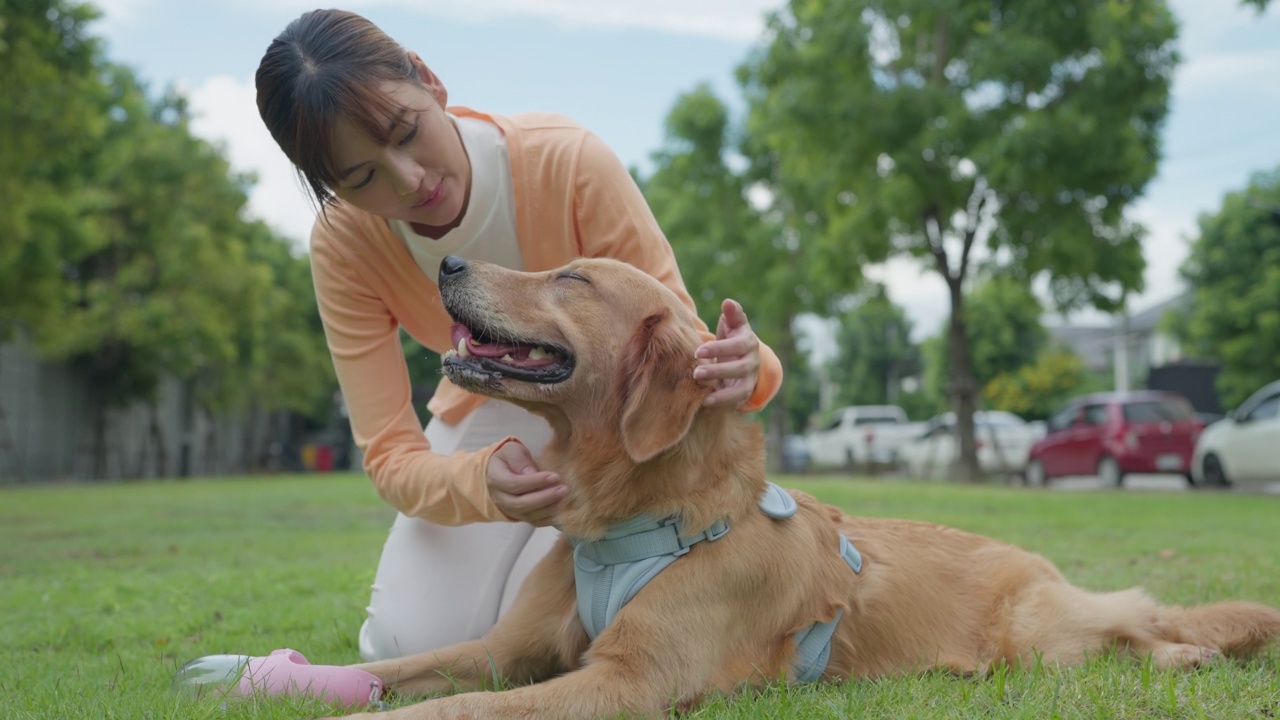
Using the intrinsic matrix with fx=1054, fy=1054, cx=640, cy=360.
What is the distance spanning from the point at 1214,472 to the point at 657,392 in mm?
18275

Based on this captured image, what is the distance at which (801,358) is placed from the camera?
46.5m

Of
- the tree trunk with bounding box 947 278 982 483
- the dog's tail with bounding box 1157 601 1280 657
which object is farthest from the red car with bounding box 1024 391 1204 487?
the dog's tail with bounding box 1157 601 1280 657

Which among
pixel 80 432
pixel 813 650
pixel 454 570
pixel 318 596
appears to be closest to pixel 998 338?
pixel 80 432

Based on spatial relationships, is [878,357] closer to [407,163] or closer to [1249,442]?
[1249,442]

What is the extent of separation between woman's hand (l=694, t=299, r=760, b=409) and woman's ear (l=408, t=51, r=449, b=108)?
1293 mm

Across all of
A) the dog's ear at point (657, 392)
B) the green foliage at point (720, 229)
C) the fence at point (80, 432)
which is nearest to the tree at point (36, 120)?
the fence at point (80, 432)

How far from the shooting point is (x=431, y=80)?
137 inches

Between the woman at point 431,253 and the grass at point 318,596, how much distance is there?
0.53 meters

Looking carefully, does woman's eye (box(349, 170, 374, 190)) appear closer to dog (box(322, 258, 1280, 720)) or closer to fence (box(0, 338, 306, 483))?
dog (box(322, 258, 1280, 720))

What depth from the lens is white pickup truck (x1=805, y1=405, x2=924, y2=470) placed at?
30.6m

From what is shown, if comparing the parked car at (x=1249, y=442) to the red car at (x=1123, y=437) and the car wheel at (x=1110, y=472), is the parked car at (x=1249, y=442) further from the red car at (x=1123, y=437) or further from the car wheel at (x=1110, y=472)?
the car wheel at (x=1110, y=472)

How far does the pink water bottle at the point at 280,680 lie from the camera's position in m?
2.96

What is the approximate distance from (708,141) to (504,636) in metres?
30.1

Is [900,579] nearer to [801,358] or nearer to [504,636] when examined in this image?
[504,636]
